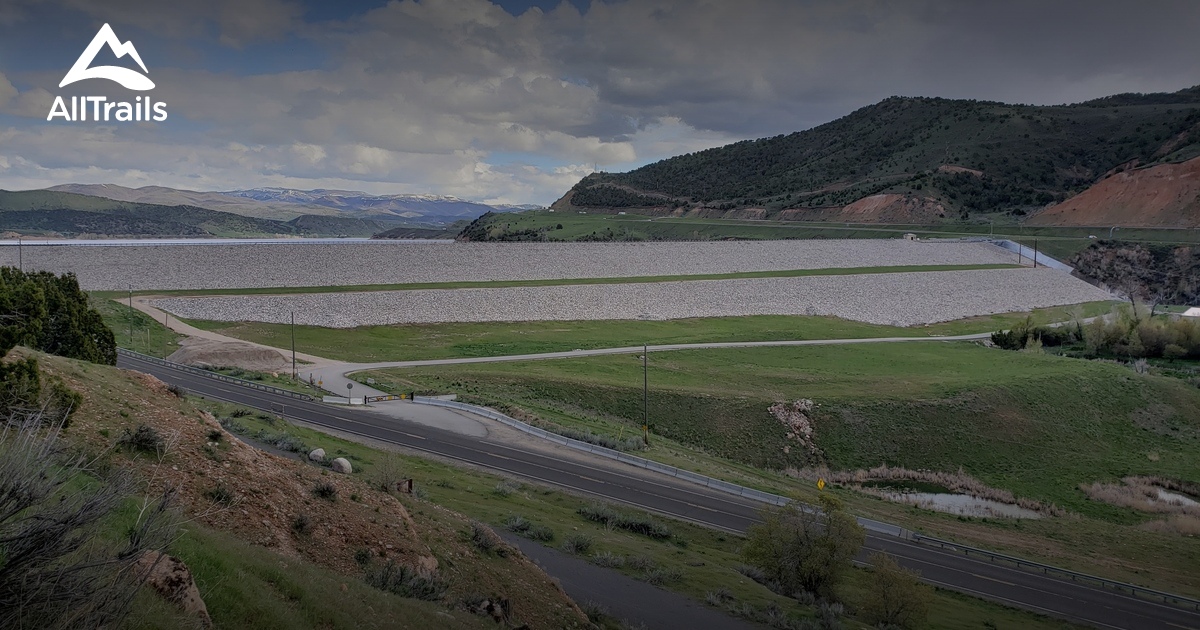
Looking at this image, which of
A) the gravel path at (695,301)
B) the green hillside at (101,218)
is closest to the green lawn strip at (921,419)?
the gravel path at (695,301)

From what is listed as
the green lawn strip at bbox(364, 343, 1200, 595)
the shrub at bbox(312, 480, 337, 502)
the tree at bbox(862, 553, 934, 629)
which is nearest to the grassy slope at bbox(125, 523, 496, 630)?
the shrub at bbox(312, 480, 337, 502)

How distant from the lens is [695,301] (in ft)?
237

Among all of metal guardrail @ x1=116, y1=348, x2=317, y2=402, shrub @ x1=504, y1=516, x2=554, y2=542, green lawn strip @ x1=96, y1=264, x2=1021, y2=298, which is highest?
green lawn strip @ x1=96, y1=264, x2=1021, y2=298

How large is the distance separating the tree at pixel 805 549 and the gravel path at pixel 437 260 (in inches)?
2212

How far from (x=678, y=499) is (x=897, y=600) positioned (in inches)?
365

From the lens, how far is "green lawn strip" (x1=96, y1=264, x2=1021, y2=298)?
63.8 meters

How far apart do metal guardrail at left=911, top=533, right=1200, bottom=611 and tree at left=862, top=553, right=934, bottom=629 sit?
7.79 metres

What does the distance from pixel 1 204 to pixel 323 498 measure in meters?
217

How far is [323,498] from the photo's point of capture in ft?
42.4

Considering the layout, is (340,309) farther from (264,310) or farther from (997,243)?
(997,243)

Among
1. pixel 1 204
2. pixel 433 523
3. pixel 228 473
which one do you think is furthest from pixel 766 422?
pixel 1 204

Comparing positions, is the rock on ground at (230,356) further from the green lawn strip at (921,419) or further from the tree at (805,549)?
the tree at (805,549)

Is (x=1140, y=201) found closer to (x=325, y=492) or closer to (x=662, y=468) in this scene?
(x=662, y=468)

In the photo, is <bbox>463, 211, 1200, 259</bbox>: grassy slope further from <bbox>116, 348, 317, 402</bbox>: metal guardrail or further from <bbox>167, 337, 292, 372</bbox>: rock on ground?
<bbox>116, 348, 317, 402</bbox>: metal guardrail
